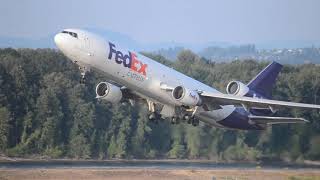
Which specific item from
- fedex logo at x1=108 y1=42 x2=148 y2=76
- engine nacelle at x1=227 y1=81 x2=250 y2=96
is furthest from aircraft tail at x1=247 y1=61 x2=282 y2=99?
fedex logo at x1=108 y1=42 x2=148 y2=76

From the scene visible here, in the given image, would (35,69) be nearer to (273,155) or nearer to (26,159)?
(26,159)

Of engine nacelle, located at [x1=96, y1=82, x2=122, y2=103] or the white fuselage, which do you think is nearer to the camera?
the white fuselage

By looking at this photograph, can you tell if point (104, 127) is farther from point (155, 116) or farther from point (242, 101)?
point (242, 101)

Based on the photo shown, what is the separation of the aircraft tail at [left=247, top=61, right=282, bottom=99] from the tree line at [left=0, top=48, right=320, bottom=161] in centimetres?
502

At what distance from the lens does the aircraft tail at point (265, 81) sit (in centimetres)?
5312

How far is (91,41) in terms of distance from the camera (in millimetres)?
43562

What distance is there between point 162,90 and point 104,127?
92.5ft

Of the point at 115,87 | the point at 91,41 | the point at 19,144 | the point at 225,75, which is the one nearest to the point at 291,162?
the point at 115,87

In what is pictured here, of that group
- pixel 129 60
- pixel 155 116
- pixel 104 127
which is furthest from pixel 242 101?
pixel 104 127

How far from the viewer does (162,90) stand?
1815 inches

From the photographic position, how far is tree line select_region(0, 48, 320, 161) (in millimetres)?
57031

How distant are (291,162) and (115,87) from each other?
18143mm

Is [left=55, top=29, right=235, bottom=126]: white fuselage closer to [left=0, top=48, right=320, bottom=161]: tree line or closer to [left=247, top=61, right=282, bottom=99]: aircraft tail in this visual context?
[left=247, top=61, right=282, bottom=99]: aircraft tail

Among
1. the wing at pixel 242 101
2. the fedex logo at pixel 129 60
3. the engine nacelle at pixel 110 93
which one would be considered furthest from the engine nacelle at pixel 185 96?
the engine nacelle at pixel 110 93
